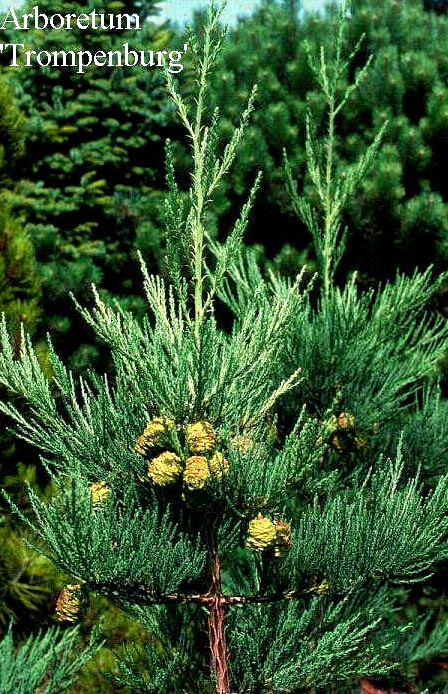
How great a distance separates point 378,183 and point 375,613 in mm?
3015

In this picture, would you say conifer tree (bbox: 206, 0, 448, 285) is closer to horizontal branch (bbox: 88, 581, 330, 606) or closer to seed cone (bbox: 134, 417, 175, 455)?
horizontal branch (bbox: 88, 581, 330, 606)

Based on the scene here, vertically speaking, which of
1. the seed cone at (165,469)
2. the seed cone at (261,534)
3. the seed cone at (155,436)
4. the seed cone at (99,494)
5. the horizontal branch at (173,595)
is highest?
the seed cone at (155,436)

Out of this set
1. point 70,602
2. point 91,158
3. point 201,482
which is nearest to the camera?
point 201,482

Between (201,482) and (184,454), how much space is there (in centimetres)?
8

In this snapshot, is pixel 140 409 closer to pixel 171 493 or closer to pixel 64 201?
pixel 171 493

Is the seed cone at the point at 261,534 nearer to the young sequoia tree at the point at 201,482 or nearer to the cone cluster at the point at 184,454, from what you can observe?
the young sequoia tree at the point at 201,482

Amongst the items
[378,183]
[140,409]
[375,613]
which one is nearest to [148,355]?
[140,409]

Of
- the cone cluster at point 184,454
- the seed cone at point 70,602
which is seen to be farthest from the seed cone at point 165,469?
the seed cone at point 70,602

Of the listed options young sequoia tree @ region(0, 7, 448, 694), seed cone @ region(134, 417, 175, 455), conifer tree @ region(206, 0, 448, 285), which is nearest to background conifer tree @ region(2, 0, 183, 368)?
conifer tree @ region(206, 0, 448, 285)

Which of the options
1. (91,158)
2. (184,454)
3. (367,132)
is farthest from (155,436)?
(91,158)

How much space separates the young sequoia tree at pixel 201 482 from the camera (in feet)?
4.92

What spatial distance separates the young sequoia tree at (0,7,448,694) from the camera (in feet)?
4.92

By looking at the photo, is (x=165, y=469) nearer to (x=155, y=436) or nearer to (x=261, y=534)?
(x=155, y=436)

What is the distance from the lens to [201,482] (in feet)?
4.83
